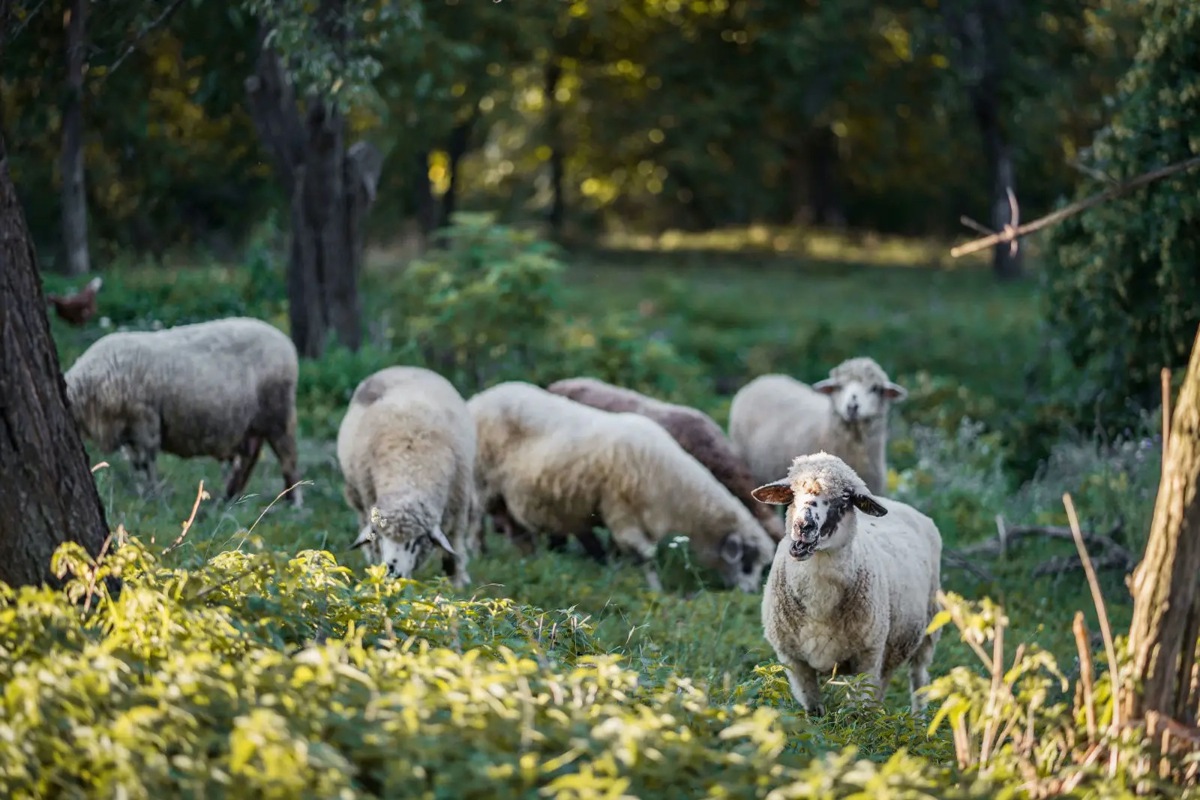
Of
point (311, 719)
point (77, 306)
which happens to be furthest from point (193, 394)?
point (311, 719)

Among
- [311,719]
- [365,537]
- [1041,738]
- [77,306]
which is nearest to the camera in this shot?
[311,719]

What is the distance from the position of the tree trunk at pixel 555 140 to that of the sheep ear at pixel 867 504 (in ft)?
84.2

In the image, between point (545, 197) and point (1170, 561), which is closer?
point (1170, 561)

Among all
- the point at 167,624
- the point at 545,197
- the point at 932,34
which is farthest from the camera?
the point at 545,197

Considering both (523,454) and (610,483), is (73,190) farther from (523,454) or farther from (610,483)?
(610,483)

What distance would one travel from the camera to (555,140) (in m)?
32.3

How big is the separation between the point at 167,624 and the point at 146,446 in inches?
209

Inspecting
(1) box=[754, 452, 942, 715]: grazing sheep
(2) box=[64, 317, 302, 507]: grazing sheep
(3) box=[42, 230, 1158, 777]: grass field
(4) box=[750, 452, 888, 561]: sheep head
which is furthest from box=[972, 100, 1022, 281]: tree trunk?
(4) box=[750, 452, 888, 561]: sheep head

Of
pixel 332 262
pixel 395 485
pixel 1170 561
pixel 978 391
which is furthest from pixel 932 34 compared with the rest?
pixel 1170 561

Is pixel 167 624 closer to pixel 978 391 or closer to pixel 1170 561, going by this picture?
pixel 1170 561

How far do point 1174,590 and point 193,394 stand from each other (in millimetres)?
6582

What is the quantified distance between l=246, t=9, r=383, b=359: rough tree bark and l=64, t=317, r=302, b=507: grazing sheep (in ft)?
15.1

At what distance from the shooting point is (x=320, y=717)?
4309 mm

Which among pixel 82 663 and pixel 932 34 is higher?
pixel 932 34
